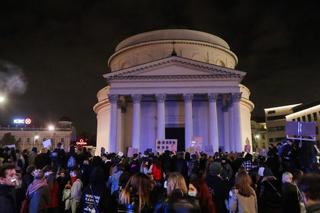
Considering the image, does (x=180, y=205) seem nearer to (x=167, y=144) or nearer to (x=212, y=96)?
(x=167, y=144)

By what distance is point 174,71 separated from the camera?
1454 inches

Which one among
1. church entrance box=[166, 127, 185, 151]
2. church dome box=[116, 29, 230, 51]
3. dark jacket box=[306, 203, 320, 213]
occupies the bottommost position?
dark jacket box=[306, 203, 320, 213]

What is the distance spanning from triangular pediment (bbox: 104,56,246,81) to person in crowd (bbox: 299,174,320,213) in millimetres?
32911

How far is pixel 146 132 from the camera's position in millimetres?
40531

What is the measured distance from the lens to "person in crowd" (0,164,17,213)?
5434 mm

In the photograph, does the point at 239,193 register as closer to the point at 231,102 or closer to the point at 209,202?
the point at 209,202

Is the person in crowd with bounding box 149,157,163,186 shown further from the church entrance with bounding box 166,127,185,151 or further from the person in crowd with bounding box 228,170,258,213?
the church entrance with bounding box 166,127,185,151

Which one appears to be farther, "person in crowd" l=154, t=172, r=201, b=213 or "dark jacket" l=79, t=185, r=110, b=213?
"dark jacket" l=79, t=185, r=110, b=213

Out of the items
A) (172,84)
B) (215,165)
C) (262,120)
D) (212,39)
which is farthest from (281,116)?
(215,165)

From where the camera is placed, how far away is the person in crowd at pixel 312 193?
3.66 meters

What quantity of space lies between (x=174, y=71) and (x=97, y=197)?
104 feet

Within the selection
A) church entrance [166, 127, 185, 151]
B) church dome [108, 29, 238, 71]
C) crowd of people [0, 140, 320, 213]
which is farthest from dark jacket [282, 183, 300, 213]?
church dome [108, 29, 238, 71]

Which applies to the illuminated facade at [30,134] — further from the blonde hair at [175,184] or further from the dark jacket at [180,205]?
the dark jacket at [180,205]

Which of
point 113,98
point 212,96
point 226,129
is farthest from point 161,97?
point 226,129
